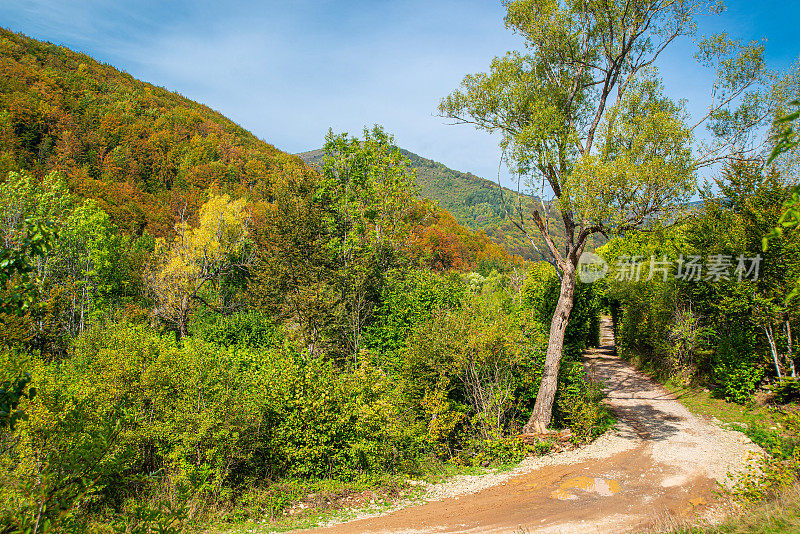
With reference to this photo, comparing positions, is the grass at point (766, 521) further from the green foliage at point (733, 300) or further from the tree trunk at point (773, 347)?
the tree trunk at point (773, 347)

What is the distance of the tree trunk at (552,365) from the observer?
11.5 meters

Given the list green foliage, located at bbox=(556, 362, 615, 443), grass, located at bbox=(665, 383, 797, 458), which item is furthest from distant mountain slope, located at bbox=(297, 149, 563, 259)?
green foliage, located at bbox=(556, 362, 615, 443)

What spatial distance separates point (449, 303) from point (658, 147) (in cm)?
795

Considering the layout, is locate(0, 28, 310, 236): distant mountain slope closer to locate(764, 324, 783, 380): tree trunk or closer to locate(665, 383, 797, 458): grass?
locate(665, 383, 797, 458): grass

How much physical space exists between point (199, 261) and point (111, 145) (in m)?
40.9

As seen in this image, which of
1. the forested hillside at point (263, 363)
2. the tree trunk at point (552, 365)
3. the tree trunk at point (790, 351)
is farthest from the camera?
the tree trunk at point (790, 351)

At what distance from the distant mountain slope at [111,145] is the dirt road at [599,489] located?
117 ft

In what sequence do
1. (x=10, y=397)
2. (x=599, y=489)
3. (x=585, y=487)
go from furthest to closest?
(x=585, y=487), (x=599, y=489), (x=10, y=397)

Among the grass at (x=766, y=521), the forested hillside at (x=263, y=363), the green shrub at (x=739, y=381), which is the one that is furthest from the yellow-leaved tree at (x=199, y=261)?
the green shrub at (x=739, y=381)

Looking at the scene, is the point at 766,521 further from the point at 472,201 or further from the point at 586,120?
the point at 472,201

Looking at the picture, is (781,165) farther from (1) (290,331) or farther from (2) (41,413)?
(2) (41,413)

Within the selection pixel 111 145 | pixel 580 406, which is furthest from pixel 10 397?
pixel 111 145

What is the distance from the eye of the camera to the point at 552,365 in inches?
459

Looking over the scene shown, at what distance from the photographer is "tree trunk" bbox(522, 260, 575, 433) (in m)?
11.5
